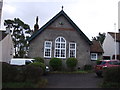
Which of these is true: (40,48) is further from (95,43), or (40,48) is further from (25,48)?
(25,48)

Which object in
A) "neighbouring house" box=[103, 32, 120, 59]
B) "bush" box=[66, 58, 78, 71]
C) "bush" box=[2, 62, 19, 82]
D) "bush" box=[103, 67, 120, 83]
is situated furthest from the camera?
"neighbouring house" box=[103, 32, 120, 59]

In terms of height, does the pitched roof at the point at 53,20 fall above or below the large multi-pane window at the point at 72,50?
above

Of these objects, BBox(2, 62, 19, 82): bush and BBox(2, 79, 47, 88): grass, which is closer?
BBox(2, 79, 47, 88): grass

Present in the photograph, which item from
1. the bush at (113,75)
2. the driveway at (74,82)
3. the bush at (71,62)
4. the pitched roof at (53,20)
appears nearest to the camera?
the bush at (113,75)

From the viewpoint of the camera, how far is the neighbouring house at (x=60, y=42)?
88.3ft

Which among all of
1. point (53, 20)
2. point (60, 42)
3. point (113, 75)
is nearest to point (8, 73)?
point (113, 75)

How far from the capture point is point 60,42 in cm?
2758

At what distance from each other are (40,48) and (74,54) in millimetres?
4761

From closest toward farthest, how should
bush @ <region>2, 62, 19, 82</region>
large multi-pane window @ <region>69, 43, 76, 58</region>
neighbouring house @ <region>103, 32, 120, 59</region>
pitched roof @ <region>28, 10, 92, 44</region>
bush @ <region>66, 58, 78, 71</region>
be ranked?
bush @ <region>2, 62, 19, 82</region> < bush @ <region>66, 58, 78, 71</region> < pitched roof @ <region>28, 10, 92, 44</region> < large multi-pane window @ <region>69, 43, 76, 58</region> < neighbouring house @ <region>103, 32, 120, 59</region>

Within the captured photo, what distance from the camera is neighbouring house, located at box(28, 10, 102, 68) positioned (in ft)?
88.3

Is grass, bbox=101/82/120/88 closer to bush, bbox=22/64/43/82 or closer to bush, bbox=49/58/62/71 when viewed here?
bush, bbox=22/64/43/82

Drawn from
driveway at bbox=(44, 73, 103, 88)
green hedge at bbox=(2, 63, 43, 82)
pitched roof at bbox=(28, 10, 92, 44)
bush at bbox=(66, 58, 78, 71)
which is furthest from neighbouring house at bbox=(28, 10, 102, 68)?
green hedge at bbox=(2, 63, 43, 82)

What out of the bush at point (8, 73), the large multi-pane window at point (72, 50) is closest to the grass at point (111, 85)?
the bush at point (8, 73)

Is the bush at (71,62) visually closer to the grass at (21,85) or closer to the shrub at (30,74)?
the shrub at (30,74)
